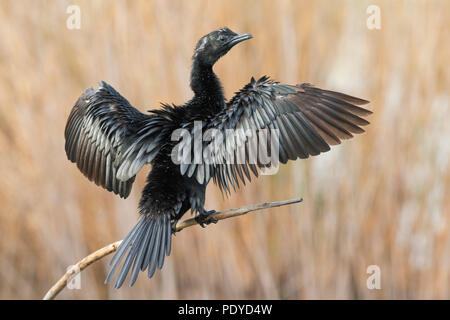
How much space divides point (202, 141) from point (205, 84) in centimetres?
45

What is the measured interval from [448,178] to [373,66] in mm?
897

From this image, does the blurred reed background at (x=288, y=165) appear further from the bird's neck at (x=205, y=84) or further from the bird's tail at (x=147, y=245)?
the bird's tail at (x=147, y=245)

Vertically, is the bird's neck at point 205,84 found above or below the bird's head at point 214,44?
below

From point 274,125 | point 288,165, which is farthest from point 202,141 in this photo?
point 288,165

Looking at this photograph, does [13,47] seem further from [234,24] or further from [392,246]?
[392,246]

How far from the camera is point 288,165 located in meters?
3.85

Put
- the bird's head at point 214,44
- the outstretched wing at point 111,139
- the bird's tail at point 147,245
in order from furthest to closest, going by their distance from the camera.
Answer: the bird's head at point 214,44, the outstretched wing at point 111,139, the bird's tail at point 147,245

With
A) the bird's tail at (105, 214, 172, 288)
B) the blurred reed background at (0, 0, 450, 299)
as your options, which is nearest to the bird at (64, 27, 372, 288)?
the bird's tail at (105, 214, 172, 288)

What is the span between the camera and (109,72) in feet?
12.0

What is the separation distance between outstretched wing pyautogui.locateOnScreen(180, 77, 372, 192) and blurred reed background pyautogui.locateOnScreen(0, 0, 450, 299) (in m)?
1.57

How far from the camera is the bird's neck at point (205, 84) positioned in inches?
92.1

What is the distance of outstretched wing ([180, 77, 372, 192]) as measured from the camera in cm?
193

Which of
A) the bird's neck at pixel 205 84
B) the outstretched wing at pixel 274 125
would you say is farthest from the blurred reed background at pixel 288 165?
the outstretched wing at pixel 274 125

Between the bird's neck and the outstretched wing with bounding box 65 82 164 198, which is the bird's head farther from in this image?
the outstretched wing with bounding box 65 82 164 198
